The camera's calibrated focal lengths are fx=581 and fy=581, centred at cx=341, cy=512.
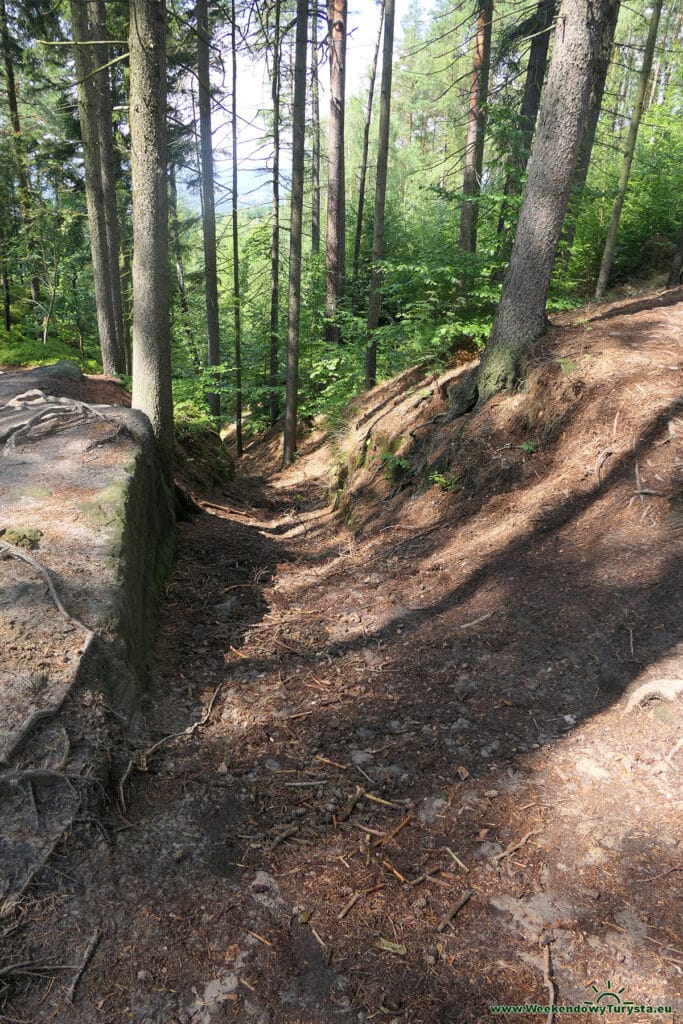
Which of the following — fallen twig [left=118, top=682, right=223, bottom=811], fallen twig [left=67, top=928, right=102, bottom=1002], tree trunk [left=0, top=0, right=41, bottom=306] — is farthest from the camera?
tree trunk [left=0, top=0, right=41, bottom=306]

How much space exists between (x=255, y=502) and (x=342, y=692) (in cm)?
681

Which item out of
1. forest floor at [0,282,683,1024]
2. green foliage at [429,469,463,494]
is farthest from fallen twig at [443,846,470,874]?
green foliage at [429,469,463,494]

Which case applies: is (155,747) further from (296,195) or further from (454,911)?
(296,195)

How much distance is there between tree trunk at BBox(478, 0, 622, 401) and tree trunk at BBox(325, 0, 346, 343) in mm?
8473

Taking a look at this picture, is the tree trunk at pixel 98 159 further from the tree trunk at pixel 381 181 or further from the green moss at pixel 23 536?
the green moss at pixel 23 536

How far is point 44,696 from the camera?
10.6 ft

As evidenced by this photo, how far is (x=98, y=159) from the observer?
1265cm

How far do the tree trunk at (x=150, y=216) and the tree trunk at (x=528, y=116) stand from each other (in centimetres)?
446

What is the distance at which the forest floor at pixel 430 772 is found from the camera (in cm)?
242

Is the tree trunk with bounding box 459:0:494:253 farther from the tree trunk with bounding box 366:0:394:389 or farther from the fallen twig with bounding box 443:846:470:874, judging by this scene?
the fallen twig with bounding box 443:846:470:874

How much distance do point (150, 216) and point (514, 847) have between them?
681 cm

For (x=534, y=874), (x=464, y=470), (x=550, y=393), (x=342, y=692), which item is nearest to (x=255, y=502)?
(x=464, y=470)

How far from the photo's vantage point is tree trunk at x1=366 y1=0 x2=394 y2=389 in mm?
11094

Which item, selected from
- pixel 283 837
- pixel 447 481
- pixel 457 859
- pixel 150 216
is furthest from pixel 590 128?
pixel 283 837
